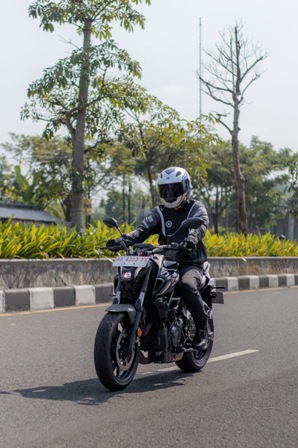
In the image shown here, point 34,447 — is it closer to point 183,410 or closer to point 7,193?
point 183,410

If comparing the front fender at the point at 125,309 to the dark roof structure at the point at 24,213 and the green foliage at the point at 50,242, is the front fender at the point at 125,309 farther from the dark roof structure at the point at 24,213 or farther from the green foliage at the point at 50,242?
the dark roof structure at the point at 24,213

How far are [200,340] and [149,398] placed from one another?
112 centimetres

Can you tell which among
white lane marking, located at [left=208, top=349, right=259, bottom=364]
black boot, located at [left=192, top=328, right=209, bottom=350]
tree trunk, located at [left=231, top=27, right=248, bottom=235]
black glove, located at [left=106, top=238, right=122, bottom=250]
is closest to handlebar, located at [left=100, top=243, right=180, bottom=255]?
black glove, located at [left=106, top=238, right=122, bottom=250]

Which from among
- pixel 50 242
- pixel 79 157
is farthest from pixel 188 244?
pixel 79 157

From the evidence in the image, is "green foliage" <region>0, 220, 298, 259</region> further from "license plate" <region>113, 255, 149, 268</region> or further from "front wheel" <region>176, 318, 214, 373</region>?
"license plate" <region>113, 255, 149, 268</region>

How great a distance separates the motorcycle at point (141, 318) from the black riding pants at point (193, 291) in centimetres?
6

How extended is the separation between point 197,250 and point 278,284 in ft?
44.0

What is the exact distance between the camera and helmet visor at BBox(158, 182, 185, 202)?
6.51 m

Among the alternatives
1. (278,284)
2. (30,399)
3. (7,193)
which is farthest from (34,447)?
(7,193)

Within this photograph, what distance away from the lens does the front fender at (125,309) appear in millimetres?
5590

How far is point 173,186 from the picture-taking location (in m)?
6.51

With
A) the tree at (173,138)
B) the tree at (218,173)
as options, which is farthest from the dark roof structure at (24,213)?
the tree at (218,173)

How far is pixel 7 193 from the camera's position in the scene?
50.8 m

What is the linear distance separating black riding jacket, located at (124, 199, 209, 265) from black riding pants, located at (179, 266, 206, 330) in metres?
0.10
